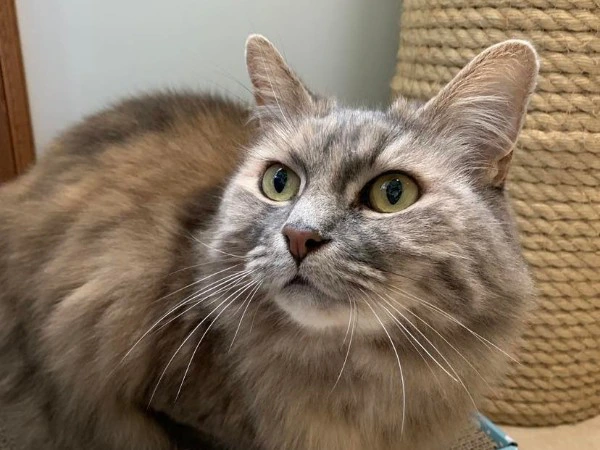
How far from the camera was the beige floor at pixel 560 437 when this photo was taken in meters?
1.51

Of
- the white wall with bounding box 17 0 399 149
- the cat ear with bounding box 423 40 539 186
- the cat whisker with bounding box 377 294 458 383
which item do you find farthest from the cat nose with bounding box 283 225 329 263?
the white wall with bounding box 17 0 399 149

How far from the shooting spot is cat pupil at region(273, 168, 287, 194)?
3.02 feet

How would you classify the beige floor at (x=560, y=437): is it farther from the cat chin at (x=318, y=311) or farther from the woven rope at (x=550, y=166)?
the cat chin at (x=318, y=311)

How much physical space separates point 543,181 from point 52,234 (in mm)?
996

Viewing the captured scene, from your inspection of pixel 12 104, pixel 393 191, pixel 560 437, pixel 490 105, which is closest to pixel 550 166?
pixel 490 105

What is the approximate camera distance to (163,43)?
1.68m

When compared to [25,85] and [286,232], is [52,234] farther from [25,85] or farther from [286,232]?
[25,85]

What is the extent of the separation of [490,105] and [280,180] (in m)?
0.32

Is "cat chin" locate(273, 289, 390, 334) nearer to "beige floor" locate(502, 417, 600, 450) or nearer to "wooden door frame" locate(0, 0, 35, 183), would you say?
"beige floor" locate(502, 417, 600, 450)

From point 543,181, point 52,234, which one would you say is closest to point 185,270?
point 52,234

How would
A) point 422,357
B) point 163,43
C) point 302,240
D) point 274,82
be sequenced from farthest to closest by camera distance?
point 163,43, point 274,82, point 422,357, point 302,240

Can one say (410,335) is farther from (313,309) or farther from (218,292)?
(218,292)

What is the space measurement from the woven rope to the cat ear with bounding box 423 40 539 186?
427mm

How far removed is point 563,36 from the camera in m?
1.19
